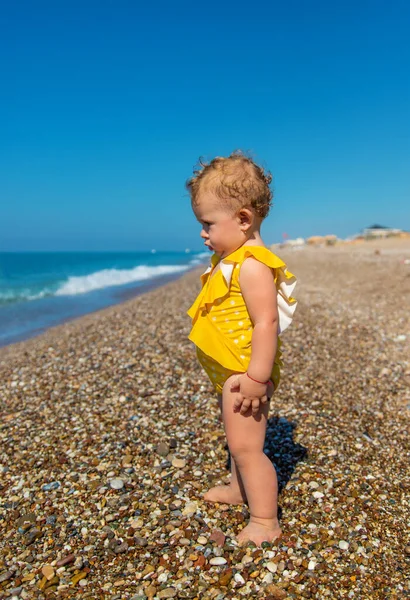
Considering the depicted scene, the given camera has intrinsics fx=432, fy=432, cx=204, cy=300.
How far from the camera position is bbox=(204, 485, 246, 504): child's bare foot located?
3.47m

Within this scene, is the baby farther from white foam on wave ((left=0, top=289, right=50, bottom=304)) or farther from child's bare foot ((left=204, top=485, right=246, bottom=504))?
white foam on wave ((left=0, top=289, right=50, bottom=304))

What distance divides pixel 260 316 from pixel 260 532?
5.06 feet

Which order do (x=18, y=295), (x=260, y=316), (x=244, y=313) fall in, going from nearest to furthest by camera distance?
(x=260, y=316)
(x=244, y=313)
(x=18, y=295)

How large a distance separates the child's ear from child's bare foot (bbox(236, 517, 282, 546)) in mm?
2083

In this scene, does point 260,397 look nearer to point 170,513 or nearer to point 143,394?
point 170,513

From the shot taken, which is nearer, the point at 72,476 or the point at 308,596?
the point at 308,596

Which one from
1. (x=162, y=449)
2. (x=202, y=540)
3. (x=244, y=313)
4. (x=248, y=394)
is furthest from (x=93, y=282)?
(x=248, y=394)

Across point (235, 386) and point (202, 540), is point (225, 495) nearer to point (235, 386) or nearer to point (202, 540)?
point (202, 540)

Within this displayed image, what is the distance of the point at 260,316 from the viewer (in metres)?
2.80

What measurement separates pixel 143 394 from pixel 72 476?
177 cm

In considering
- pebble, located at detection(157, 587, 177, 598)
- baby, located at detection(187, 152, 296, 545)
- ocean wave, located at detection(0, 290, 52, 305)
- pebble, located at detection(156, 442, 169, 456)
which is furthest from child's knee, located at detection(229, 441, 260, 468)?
ocean wave, located at detection(0, 290, 52, 305)

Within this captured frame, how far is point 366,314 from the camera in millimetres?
10945

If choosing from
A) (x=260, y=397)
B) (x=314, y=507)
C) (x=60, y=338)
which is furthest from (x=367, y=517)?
(x=60, y=338)

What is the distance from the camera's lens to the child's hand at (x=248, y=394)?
284cm
